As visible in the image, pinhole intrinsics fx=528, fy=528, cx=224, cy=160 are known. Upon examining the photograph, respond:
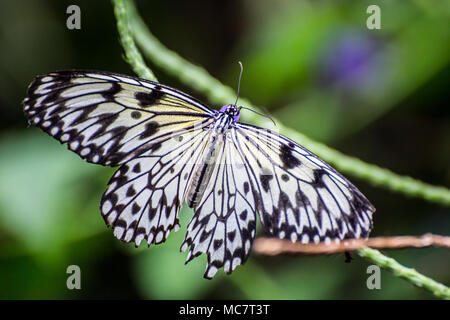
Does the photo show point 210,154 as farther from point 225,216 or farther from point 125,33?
point 125,33

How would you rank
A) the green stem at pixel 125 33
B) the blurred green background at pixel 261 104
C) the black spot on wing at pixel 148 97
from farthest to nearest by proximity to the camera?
the blurred green background at pixel 261 104, the black spot on wing at pixel 148 97, the green stem at pixel 125 33

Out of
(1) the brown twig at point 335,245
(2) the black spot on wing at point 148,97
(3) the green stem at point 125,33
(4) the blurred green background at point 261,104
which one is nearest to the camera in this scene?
(1) the brown twig at point 335,245

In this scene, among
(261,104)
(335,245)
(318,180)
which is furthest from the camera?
(261,104)

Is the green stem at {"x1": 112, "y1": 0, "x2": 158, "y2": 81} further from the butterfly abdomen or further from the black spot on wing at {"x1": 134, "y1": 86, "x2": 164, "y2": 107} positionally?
the butterfly abdomen

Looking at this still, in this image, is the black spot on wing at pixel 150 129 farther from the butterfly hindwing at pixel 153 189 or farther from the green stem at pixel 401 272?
the green stem at pixel 401 272

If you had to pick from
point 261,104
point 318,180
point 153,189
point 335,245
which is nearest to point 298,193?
point 318,180

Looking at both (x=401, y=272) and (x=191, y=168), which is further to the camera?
(x=191, y=168)

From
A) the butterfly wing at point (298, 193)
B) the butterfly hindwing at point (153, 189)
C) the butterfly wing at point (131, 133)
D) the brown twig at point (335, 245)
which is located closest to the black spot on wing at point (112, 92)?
the butterfly wing at point (131, 133)

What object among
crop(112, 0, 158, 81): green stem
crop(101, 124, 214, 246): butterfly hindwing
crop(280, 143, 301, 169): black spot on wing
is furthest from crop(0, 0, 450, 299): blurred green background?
crop(112, 0, 158, 81): green stem
